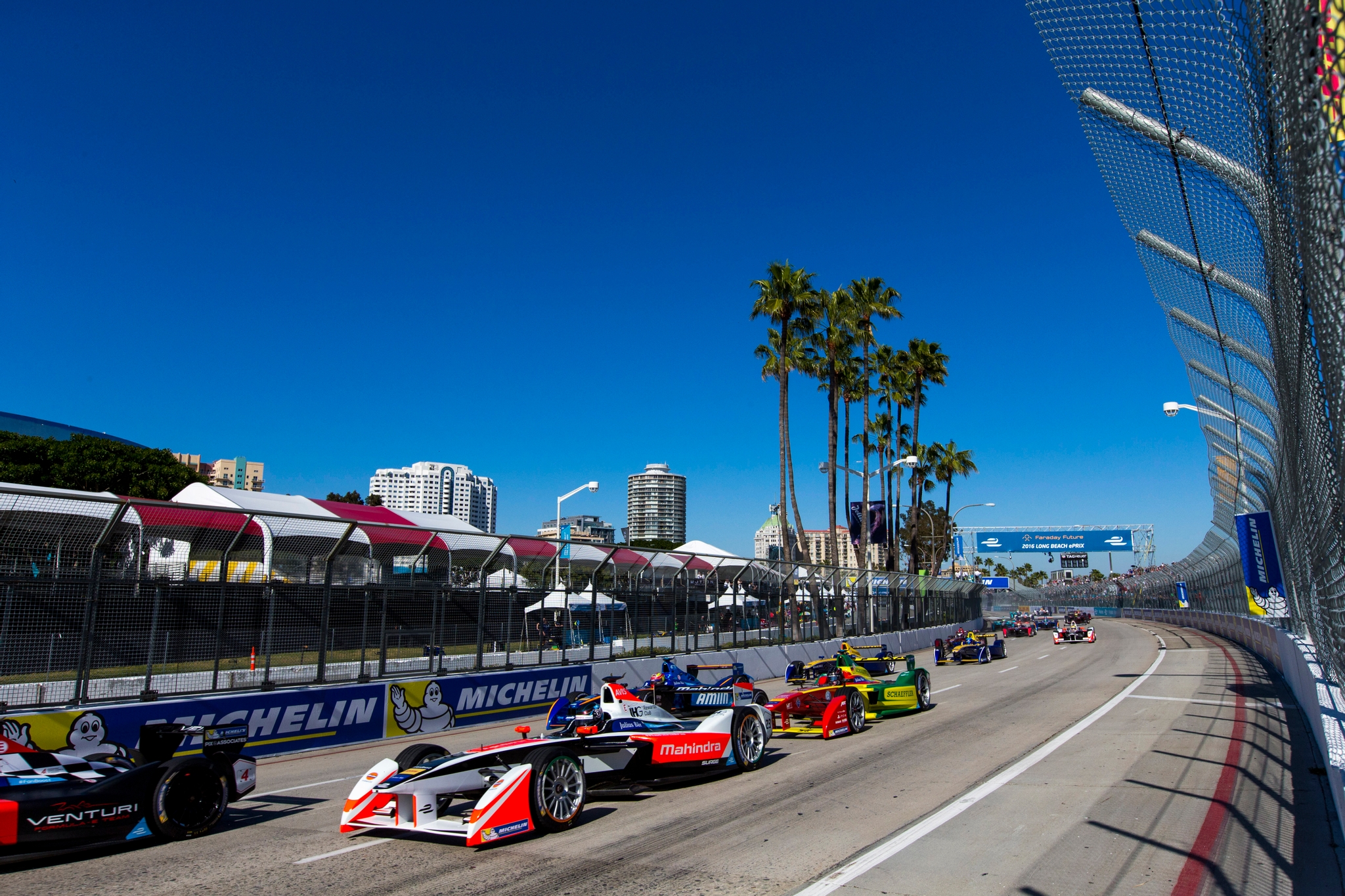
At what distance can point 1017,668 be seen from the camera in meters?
24.5

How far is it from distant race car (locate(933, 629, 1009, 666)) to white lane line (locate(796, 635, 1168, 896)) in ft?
51.2

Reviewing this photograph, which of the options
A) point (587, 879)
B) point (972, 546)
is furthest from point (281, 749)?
point (972, 546)

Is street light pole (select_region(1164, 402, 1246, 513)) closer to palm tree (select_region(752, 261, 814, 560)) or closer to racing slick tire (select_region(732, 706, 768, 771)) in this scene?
racing slick tire (select_region(732, 706, 768, 771))

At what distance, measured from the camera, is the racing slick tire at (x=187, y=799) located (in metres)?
6.70

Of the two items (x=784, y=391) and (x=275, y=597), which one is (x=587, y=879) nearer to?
(x=275, y=597)

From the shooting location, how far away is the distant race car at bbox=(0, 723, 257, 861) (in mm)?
5996

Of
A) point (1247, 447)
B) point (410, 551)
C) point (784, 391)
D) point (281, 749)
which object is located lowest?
point (281, 749)

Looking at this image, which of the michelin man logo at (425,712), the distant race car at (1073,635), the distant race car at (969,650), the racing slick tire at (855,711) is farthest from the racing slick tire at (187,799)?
the distant race car at (1073,635)

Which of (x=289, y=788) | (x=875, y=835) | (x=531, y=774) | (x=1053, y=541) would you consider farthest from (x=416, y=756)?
(x=1053, y=541)

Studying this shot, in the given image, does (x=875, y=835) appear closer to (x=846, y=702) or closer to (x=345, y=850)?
(x=345, y=850)

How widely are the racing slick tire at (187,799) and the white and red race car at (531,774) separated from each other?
1.16 metres

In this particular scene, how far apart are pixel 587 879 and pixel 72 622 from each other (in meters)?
8.16

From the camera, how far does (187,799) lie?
6934mm

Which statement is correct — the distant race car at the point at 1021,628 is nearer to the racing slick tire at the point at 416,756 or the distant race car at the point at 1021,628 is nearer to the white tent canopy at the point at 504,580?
the white tent canopy at the point at 504,580
